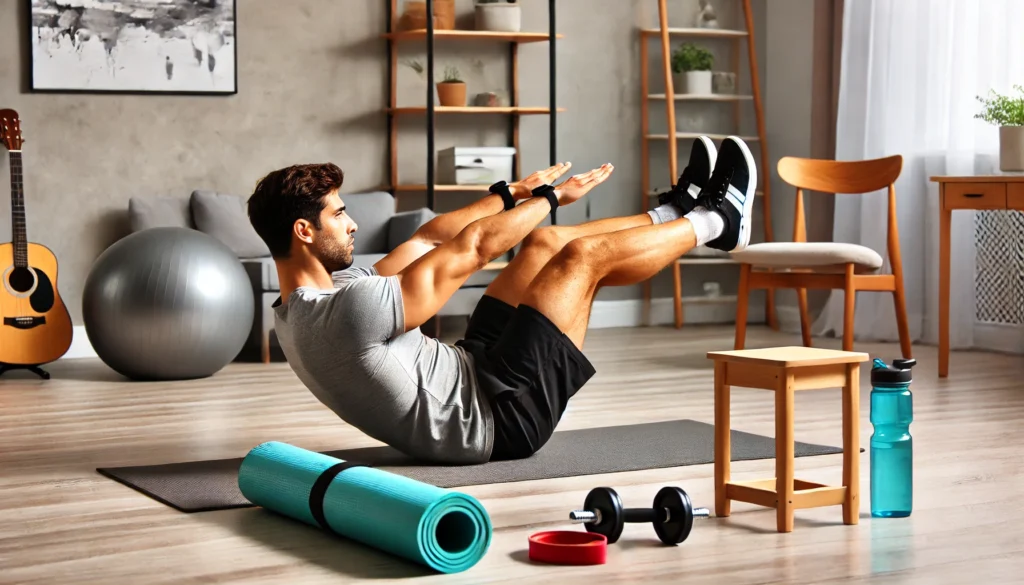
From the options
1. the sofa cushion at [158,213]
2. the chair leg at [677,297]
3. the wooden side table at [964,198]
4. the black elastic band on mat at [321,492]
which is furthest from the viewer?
the chair leg at [677,297]

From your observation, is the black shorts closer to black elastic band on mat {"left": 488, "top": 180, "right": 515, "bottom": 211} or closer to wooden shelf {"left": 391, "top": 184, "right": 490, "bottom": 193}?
black elastic band on mat {"left": 488, "top": 180, "right": 515, "bottom": 211}

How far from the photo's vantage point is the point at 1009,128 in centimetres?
459

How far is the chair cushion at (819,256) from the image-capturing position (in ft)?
15.1

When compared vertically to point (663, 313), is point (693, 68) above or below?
above

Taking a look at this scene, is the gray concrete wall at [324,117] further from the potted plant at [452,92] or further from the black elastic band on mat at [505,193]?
the black elastic band on mat at [505,193]

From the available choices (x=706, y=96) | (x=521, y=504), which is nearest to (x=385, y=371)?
(x=521, y=504)

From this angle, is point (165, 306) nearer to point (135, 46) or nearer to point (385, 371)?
point (135, 46)

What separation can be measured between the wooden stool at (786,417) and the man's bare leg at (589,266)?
15.6 inches

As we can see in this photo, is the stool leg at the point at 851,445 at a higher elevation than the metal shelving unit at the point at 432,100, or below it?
below


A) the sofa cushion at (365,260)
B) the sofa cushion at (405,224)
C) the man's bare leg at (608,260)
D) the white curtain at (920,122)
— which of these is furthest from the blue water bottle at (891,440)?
the sofa cushion at (405,224)

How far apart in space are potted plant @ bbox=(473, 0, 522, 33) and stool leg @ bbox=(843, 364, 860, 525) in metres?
4.22

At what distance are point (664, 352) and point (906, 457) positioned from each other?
3202 millimetres

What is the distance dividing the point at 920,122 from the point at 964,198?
127 centimetres

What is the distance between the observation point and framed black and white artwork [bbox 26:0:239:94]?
221 inches
